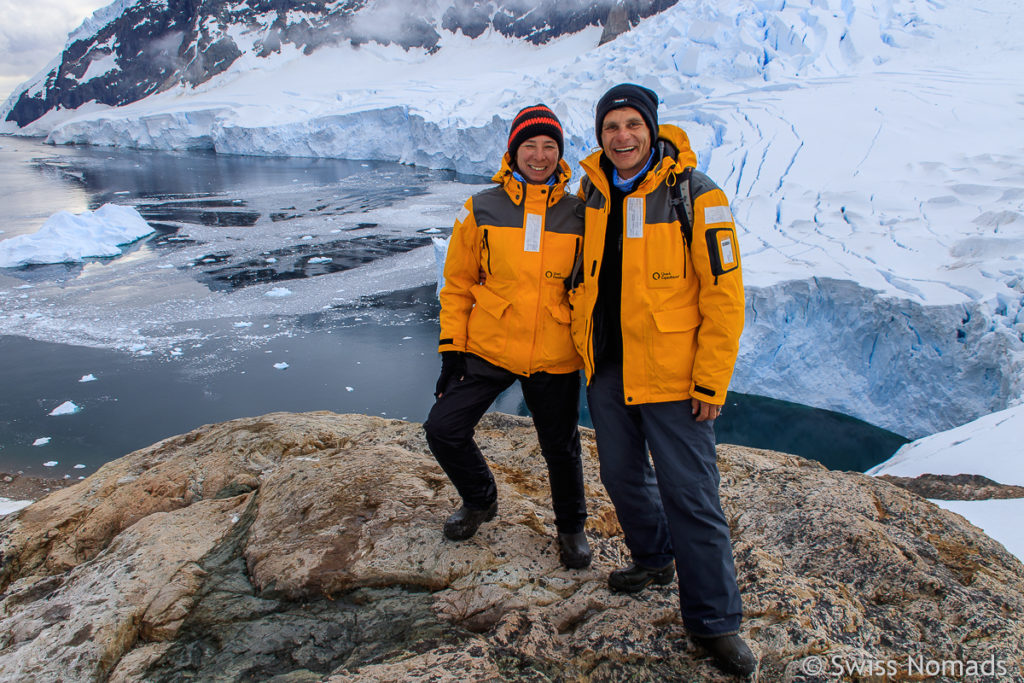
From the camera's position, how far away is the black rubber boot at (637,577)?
177 cm

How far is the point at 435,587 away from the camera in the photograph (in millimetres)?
1858

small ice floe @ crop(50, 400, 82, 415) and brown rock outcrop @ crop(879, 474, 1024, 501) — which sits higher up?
brown rock outcrop @ crop(879, 474, 1024, 501)

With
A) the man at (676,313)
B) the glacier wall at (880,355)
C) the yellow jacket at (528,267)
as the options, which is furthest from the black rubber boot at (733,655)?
the glacier wall at (880,355)

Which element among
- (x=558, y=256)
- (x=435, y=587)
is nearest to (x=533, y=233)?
(x=558, y=256)

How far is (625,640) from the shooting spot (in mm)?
1619

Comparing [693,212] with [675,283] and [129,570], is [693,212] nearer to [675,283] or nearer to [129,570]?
[675,283]

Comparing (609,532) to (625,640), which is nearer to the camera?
(625,640)

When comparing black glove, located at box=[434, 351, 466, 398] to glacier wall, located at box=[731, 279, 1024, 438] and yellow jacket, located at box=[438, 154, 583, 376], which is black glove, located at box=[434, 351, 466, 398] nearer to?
yellow jacket, located at box=[438, 154, 583, 376]

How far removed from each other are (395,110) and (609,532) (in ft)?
104

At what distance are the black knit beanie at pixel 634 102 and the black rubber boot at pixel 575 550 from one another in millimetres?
1201

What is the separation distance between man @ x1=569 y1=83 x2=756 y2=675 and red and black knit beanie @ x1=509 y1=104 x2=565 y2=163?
0.18 meters

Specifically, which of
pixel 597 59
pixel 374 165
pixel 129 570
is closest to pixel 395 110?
pixel 374 165

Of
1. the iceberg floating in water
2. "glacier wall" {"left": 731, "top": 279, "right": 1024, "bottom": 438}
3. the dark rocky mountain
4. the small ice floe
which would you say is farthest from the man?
the dark rocky mountain

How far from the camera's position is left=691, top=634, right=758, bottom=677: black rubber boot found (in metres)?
1.47
